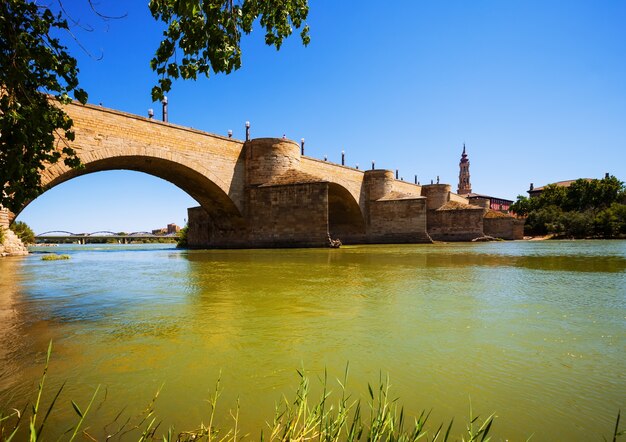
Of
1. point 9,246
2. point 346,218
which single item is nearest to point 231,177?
point 9,246

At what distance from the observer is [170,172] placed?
20828 mm

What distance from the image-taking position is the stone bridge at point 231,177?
15883 mm

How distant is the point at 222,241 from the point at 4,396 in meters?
23.8

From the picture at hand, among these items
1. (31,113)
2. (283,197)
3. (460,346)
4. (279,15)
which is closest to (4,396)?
(31,113)

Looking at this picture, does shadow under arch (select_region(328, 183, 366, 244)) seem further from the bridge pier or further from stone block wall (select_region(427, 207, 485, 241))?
stone block wall (select_region(427, 207, 485, 241))

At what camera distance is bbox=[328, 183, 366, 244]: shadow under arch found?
34438 millimetres

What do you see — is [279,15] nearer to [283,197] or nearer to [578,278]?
[578,278]

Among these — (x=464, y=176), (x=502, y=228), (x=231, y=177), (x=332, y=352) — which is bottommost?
(x=332, y=352)

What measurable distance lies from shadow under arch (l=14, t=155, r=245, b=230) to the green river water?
37.7 feet

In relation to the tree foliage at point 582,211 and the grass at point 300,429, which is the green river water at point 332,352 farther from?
the tree foliage at point 582,211

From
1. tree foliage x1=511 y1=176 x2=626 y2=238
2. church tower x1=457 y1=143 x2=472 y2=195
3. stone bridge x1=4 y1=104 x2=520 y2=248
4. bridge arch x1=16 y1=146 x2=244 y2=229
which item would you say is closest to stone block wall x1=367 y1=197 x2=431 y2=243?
stone bridge x1=4 y1=104 x2=520 y2=248

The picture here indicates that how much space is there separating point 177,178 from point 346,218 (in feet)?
61.7

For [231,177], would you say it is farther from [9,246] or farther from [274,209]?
[9,246]

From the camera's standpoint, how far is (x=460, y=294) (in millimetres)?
5168
